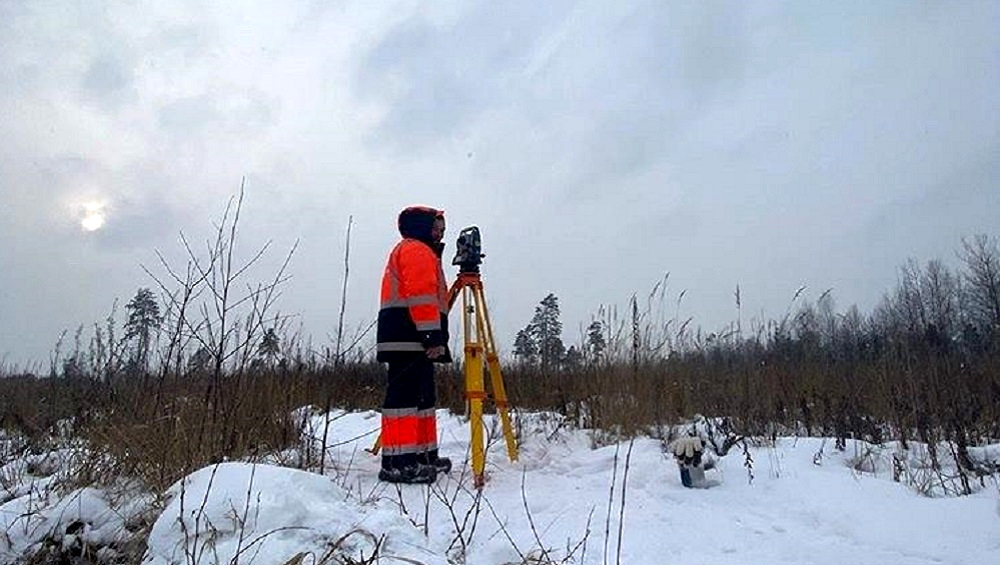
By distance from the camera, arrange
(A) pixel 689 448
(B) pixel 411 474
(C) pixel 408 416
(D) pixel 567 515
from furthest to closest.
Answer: (C) pixel 408 416 → (B) pixel 411 474 → (A) pixel 689 448 → (D) pixel 567 515

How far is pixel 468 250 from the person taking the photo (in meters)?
5.58

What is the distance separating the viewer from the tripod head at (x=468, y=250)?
559 centimetres

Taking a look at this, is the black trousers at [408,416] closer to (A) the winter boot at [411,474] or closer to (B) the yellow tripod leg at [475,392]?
(A) the winter boot at [411,474]

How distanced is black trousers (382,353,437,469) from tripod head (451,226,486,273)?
92cm

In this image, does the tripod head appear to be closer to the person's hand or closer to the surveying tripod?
the surveying tripod

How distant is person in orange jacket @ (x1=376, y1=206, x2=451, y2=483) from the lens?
4895 millimetres

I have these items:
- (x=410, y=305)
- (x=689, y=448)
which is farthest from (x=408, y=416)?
(x=689, y=448)

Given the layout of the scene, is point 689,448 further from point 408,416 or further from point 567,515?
point 408,416

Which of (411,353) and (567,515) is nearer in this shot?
(567,515)

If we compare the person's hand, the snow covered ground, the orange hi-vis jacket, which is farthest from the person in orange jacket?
the person's hand

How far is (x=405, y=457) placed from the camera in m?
4.85

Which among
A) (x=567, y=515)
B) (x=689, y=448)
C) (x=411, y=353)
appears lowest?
(x=567, y=515)

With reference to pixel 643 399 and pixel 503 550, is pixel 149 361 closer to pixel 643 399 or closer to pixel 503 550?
pixel 503 550

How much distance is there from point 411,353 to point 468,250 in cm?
102
